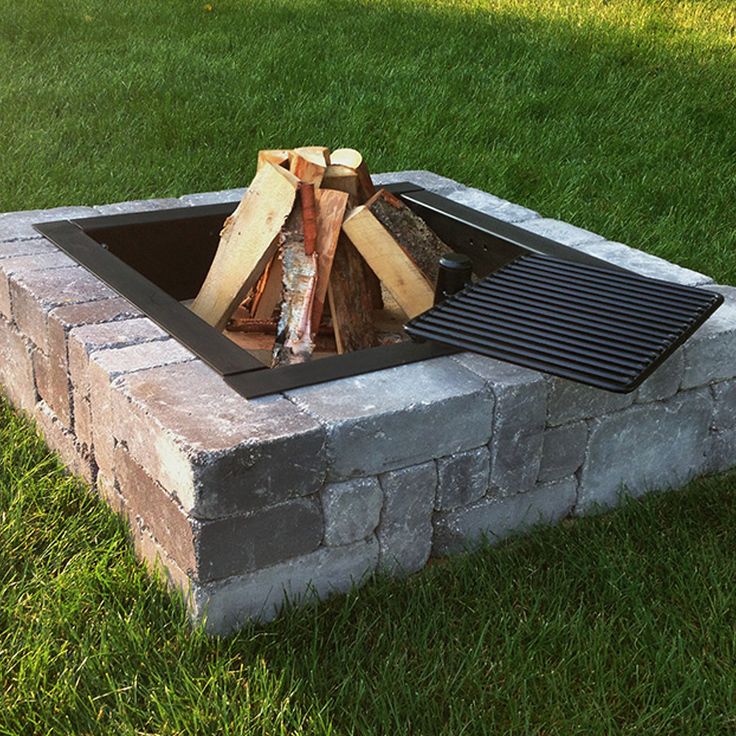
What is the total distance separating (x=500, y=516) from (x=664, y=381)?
0.53m

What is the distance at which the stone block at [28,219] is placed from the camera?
3133 millimetres

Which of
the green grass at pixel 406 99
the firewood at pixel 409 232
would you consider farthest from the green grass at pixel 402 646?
the green grass at pixel 406 99

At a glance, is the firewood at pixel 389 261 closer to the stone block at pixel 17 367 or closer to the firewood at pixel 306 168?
the firewood at pixel 306 168

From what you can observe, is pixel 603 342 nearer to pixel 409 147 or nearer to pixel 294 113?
pixel 409 147

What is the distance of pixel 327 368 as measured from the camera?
2.38 meters

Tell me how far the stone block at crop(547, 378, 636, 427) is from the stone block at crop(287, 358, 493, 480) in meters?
0.18

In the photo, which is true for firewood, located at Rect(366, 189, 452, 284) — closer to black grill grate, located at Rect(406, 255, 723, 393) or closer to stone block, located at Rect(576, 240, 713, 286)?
black grill grate, located at Rect(406, 255, 723, 393)

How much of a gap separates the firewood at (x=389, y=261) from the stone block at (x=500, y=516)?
0.62 m

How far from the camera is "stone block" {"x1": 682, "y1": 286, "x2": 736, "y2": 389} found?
267 centimetres

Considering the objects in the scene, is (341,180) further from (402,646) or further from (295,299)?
(402,646)

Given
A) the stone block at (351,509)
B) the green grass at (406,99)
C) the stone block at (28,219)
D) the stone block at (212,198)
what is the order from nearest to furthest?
the stone block at (351,509), the stone block at (28,219), the stone block at (212,198), the green grass at (406,99)

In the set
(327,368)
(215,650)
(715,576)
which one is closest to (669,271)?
(715,576)

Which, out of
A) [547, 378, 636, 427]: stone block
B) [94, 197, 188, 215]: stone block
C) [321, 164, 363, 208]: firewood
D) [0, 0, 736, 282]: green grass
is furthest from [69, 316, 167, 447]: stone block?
[0, 0, 736, 282]: green grass

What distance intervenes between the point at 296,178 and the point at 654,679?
1488mm
